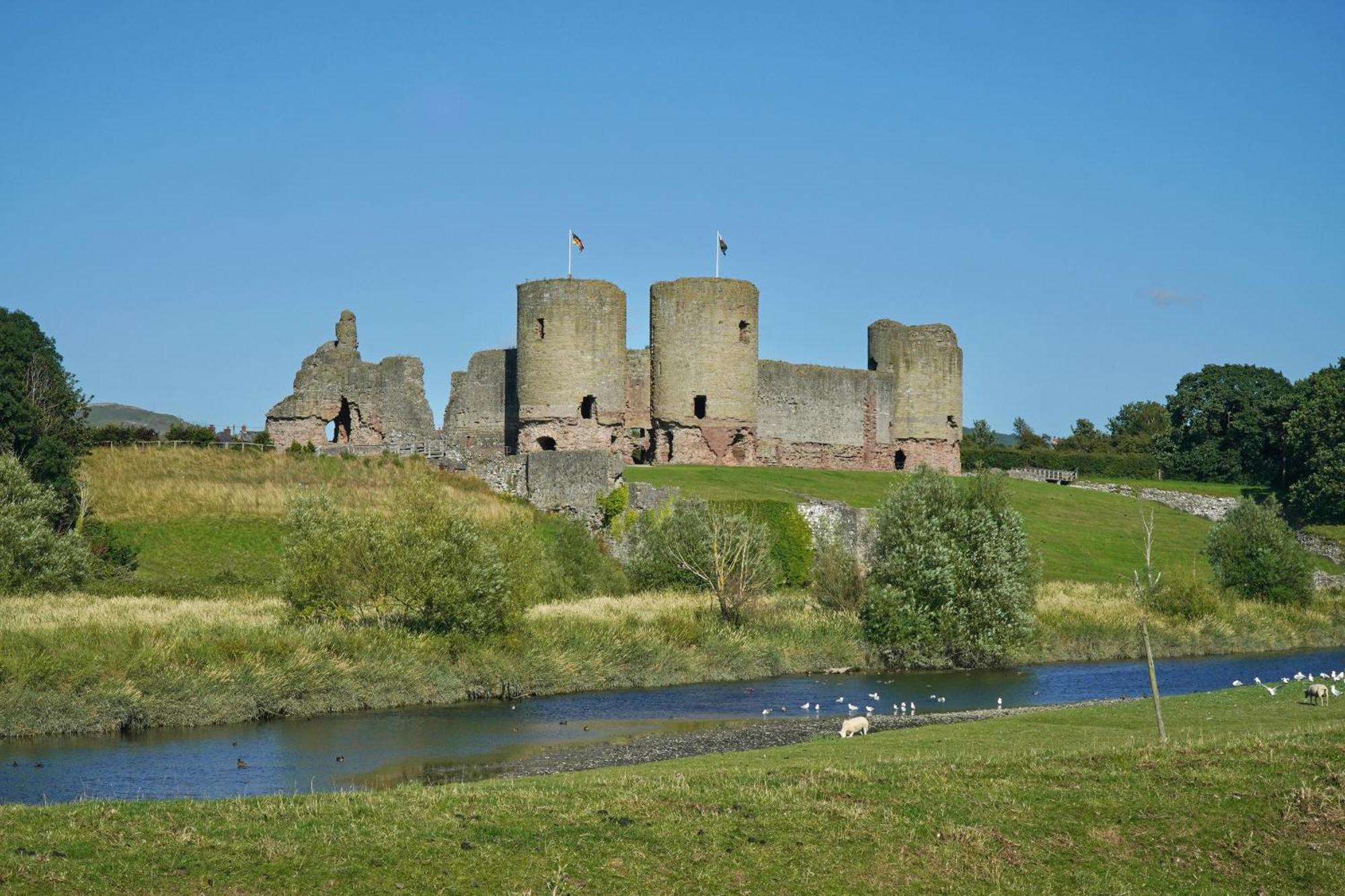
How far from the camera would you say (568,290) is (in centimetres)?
4544

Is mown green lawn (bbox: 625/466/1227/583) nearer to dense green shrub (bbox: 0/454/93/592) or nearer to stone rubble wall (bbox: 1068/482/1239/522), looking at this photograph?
stone rubble wall (bbox: 1068/482/1239/522)

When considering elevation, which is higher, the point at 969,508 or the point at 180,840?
the point at 969,508

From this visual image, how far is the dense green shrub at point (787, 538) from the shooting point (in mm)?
37781

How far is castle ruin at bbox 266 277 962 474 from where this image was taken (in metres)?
45.6

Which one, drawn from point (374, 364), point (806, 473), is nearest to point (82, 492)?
point (374, 364)

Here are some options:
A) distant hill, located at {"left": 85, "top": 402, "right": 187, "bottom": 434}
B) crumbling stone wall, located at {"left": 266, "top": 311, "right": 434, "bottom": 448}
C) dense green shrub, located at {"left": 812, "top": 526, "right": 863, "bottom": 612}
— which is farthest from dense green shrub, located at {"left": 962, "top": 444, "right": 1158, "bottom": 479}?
distant hill, located at {"left": 85, "top": 402, "right": 187, "bottom": 434}

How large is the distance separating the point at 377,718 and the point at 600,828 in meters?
11.6

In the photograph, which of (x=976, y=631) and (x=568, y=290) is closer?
(x=976, y=631)

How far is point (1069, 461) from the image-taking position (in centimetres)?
7081

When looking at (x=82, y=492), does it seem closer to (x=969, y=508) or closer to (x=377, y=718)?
(x=377, y=718)

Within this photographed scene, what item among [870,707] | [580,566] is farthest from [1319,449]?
[870,707]

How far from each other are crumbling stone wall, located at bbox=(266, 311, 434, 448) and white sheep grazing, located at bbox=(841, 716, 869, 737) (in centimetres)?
3046

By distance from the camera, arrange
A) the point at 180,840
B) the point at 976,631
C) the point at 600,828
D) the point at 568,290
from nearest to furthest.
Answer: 1. the point at 180,840
2. the point at 600,828
3. the point at 976,631
4. the point at 568,290

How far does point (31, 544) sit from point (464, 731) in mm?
12582
